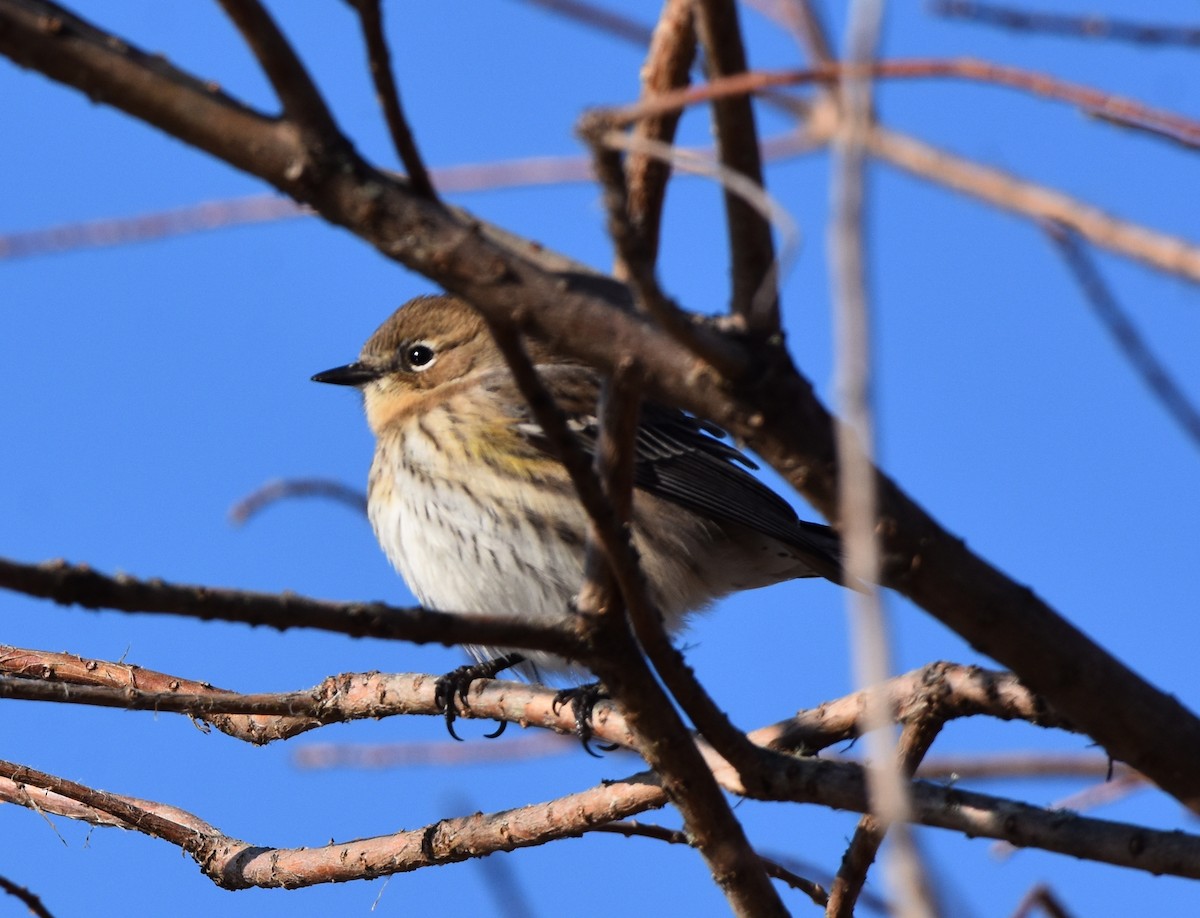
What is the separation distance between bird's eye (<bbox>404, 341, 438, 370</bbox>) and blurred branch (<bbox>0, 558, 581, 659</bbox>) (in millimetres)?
4704

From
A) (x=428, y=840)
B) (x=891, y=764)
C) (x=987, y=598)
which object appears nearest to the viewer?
(x=891, y=764)

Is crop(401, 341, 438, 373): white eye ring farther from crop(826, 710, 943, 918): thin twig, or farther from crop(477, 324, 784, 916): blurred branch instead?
crop(477, 324, 784, 916): blurred branch

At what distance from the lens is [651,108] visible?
1.84 m

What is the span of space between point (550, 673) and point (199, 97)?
13.7 ft

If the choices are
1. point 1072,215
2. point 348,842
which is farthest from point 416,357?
point 1072,215

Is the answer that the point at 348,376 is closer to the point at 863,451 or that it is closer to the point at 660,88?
the point at 660,88

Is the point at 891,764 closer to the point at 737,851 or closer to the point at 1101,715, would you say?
the point at 1101,715

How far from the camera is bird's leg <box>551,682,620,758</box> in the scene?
4.50 m

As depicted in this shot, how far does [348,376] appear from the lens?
7.32 m

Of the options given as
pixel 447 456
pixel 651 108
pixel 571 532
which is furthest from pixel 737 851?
pixel 447 456

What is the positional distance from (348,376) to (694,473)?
6.43 feet

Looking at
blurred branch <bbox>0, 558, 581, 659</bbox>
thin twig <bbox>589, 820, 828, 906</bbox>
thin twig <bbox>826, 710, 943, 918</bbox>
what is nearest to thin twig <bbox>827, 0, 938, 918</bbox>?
blurred branch <bbox>0, 558, 581, 659</bbox>

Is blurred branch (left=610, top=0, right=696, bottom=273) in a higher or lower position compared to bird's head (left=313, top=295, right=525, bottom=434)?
lower

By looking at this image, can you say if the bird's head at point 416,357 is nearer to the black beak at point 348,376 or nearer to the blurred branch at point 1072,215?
the black beak at point 348,376
